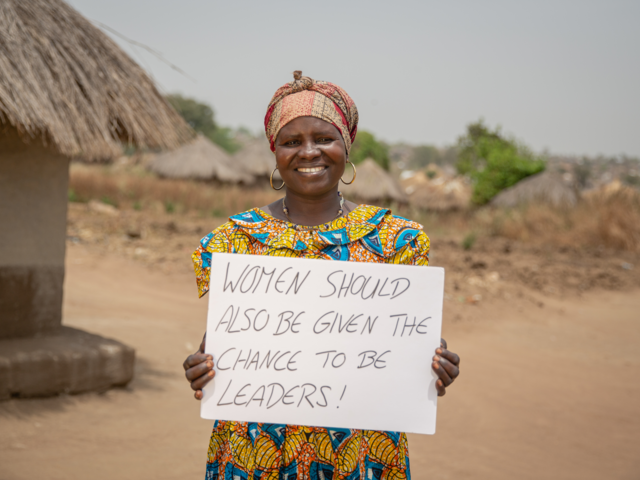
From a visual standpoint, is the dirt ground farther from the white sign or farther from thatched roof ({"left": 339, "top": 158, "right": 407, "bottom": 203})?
thatched roof ({"left": 339, "top": 158, "right": 407, "bottom": 203})

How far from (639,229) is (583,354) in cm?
670

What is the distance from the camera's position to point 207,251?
1492mm

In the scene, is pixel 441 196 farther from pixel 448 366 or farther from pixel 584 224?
pixel 448 366

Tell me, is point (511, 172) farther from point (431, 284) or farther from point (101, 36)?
point (431, 284)

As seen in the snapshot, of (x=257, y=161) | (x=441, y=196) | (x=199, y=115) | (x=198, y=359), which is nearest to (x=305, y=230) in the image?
(x=198, y=359)

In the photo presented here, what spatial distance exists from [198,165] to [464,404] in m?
17.6

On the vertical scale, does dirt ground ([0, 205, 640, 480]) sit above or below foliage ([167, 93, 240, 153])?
below

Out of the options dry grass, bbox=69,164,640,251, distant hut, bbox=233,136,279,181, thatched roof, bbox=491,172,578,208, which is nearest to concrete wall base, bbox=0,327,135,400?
dry grass, bbox=69,164,640,251

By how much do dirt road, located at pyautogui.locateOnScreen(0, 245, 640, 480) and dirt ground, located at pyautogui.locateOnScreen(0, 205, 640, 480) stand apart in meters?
0.01

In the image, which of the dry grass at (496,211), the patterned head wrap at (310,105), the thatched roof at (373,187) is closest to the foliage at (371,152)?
the thatched roof at (373,187)

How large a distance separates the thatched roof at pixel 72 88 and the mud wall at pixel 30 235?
0.66 feet

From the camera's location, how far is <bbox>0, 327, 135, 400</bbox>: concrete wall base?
3441 mm

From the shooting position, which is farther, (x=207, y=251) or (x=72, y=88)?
(x=72, y=88)

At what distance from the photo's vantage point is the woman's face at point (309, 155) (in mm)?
1498
